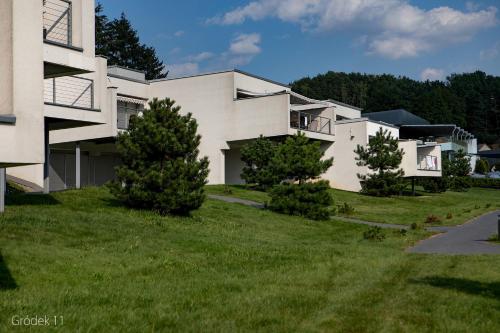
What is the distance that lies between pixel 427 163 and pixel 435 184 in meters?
2.18

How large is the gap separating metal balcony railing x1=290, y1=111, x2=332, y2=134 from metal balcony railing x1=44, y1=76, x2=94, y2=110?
1938cm

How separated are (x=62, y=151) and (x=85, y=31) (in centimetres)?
2264

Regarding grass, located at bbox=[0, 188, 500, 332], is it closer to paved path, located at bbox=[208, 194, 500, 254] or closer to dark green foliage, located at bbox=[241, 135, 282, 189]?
paved path, located at bbox=[208, 194, 500, 254]

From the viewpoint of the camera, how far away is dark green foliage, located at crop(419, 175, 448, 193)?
2135 inches

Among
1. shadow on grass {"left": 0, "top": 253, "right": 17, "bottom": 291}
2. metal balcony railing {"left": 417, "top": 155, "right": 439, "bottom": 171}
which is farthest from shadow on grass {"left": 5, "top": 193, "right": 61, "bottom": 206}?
metal balcony railing {"left": 417, "top": 155, "right": 439, "bottom": 171}

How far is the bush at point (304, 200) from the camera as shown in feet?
83.0

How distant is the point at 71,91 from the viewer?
83.7 feet

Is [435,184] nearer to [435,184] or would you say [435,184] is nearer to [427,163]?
[435,184]

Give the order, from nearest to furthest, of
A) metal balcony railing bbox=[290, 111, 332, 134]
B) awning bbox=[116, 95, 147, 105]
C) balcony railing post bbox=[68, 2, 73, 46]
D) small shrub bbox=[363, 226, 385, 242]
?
balcony railing post bbox=[68, 2, 73, 46] → small shrub bbox=[363, 226, 385, 242] → awning bbox=[116, 95, 147, 105] → metal balcony railing bbox=[290, 111, 332, 134]

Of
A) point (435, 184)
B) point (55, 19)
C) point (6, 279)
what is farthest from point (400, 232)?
point (435, 184)

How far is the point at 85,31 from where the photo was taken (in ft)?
54.6

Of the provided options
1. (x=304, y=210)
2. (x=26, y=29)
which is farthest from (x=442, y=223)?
(x=26, y=29)

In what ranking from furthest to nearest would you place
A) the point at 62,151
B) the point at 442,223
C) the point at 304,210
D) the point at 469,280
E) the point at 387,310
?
the point at 62,151
the point at 442,223
the point at 304,210
the point at 469,280
the point at 387,310

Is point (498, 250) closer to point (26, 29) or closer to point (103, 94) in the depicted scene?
point (26, 29)
